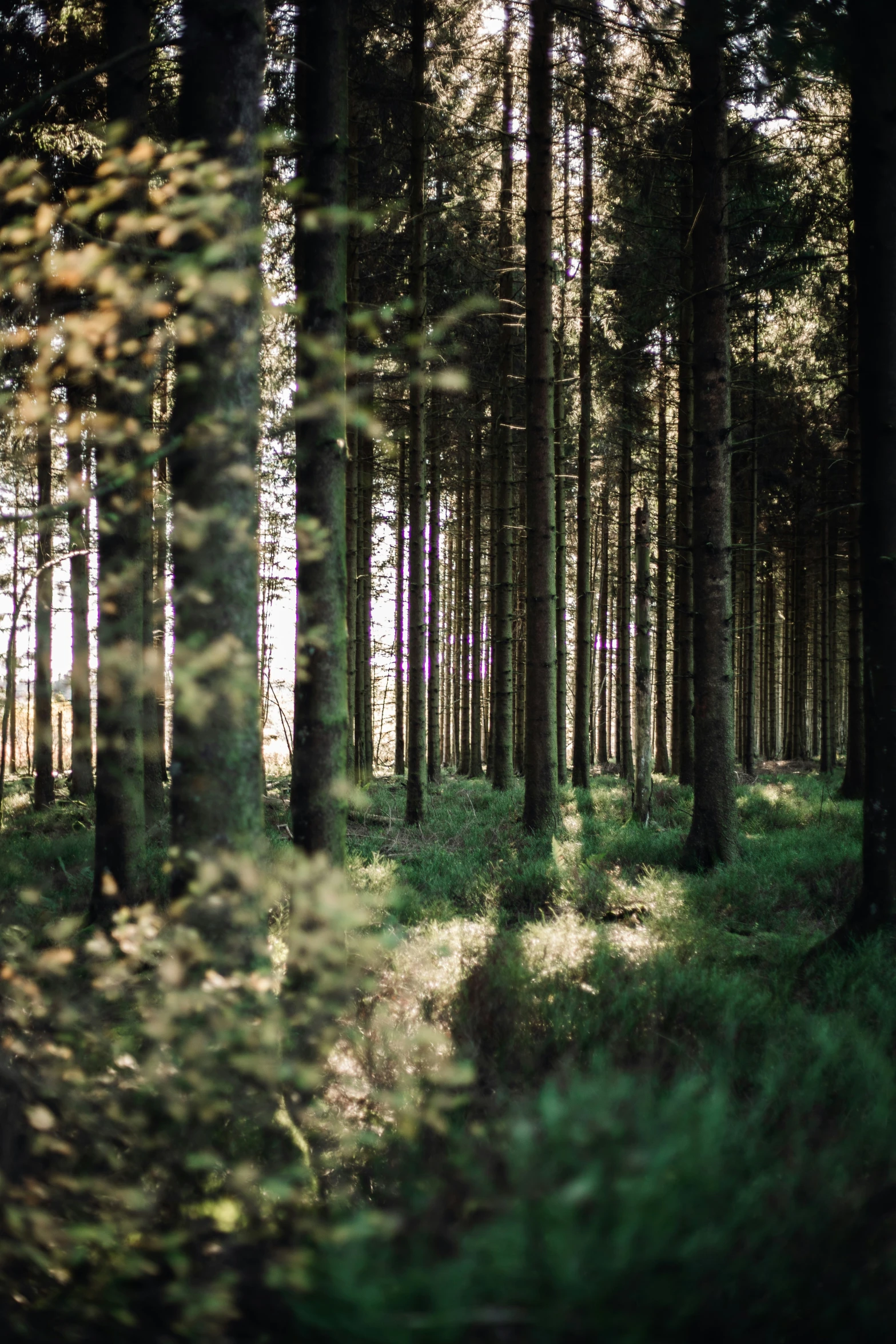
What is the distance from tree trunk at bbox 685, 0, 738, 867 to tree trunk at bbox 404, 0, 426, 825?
366 cm

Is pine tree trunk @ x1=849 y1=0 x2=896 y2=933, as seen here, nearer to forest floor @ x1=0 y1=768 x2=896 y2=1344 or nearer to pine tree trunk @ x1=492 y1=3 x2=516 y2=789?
forest floor @ x1=0 y1=768 x2=896 y2=1344

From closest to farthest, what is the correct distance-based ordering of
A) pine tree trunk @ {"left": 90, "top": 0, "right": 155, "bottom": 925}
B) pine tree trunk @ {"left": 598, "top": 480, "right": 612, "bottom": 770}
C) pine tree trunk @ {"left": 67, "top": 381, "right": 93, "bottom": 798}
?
pine tree trunk @ {"left": 90, "top": 0, "right": 155, "bottom": 925} → pine tree trunk @ {"left": 67, "top": 381, "right": 93, "bottom": 798} → pine tree trunk @ {"left": 598, "top": 480, "right": 612, "bottom": 770}

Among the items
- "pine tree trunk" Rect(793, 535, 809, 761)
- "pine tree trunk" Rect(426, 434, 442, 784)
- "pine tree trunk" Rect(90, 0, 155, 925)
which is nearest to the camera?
"pine tree trunk" Rect(90, 0, 155, 925)

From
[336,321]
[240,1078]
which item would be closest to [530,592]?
[336,321]

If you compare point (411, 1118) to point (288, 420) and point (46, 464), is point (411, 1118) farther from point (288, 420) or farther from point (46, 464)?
point (46, 464)

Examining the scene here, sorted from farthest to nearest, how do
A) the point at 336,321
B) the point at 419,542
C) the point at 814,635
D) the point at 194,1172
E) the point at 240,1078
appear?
the point at 814,635 < the point at 419,542 < the point at 336,321 < the point at 240,1078 < the point at 194,1172

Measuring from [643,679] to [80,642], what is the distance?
8.91 metres

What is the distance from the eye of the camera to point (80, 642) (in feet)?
39.1

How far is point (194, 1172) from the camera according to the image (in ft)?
8.52

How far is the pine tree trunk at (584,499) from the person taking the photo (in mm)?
13617

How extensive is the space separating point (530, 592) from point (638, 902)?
14.5 ft

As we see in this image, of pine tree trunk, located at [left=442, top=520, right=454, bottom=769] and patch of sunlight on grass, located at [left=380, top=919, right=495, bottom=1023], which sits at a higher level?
pine tree trunk, located at [left=442, top=520, right=454, bottom=769]

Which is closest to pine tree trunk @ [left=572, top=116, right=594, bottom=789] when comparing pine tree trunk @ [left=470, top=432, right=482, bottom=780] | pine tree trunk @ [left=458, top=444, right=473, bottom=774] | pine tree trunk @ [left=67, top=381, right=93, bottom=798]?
pine tree trunk @ [left=470, top=432, right=482, bottom=780]

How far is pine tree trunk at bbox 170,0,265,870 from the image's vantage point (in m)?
3.12
